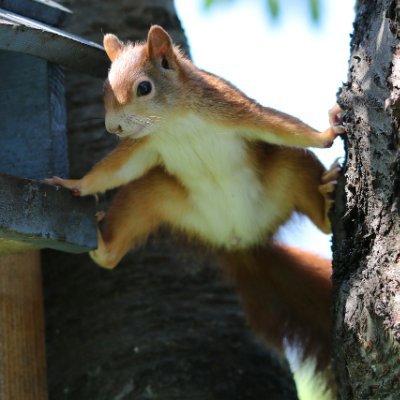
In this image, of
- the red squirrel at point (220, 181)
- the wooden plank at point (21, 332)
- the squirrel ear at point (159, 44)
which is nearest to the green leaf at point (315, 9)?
the red squirrel at point (220, 181)

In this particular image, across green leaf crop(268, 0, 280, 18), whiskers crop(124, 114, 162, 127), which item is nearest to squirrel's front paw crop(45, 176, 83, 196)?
whiskers crop(124, 114, 162, 127)

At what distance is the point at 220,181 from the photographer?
12.0 feet

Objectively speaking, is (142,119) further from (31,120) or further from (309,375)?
(309,375)

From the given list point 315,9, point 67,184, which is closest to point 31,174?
point 67,184

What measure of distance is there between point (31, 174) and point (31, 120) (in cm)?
19

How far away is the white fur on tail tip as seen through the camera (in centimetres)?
369

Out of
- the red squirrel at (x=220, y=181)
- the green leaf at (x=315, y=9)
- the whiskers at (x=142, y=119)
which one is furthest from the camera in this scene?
the green leaf at (x=315, y=9)

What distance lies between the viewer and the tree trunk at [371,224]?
2404mm

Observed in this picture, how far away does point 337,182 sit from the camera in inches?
126

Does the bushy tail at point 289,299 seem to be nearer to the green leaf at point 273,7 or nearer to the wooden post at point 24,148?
the wooden post at point 24,148

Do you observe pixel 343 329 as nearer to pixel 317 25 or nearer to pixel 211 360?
pixel 211 360

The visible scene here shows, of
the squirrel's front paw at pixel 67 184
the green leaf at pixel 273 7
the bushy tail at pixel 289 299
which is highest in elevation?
the green leaf at pixel 273 7

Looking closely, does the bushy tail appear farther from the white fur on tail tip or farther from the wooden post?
the wooden post

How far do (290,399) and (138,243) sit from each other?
0.88m
